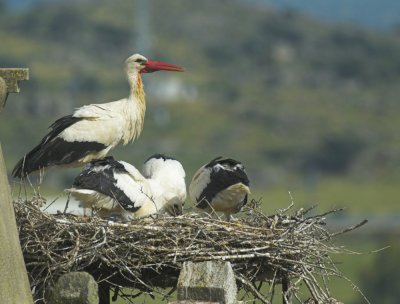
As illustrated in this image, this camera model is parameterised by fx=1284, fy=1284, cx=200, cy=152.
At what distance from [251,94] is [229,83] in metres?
4.36

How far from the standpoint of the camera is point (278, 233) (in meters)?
9.38

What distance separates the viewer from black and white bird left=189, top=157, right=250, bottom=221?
11.3 metres

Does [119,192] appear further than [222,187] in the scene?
No

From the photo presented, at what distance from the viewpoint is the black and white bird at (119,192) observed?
10.6 meters

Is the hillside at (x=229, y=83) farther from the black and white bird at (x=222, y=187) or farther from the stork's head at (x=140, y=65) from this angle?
the black and white bird at (x=222, y=187)

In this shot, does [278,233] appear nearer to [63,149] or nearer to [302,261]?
[302,261]

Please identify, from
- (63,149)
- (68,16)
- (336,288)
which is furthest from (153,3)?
(63,149)

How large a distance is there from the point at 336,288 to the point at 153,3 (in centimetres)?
12721

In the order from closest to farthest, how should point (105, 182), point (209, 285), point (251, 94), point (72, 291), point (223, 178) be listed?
point (72, 291) → point (209, 285) → point (105, 182) → point (223, 178) → point (251, 94)

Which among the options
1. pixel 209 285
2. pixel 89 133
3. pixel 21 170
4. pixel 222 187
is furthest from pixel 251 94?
pixel 209 285

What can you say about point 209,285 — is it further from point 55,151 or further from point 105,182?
point 55,151

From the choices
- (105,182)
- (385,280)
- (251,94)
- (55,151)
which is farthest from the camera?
(251,94)

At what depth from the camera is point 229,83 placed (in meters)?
138

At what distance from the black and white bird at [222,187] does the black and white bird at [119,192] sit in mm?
310
